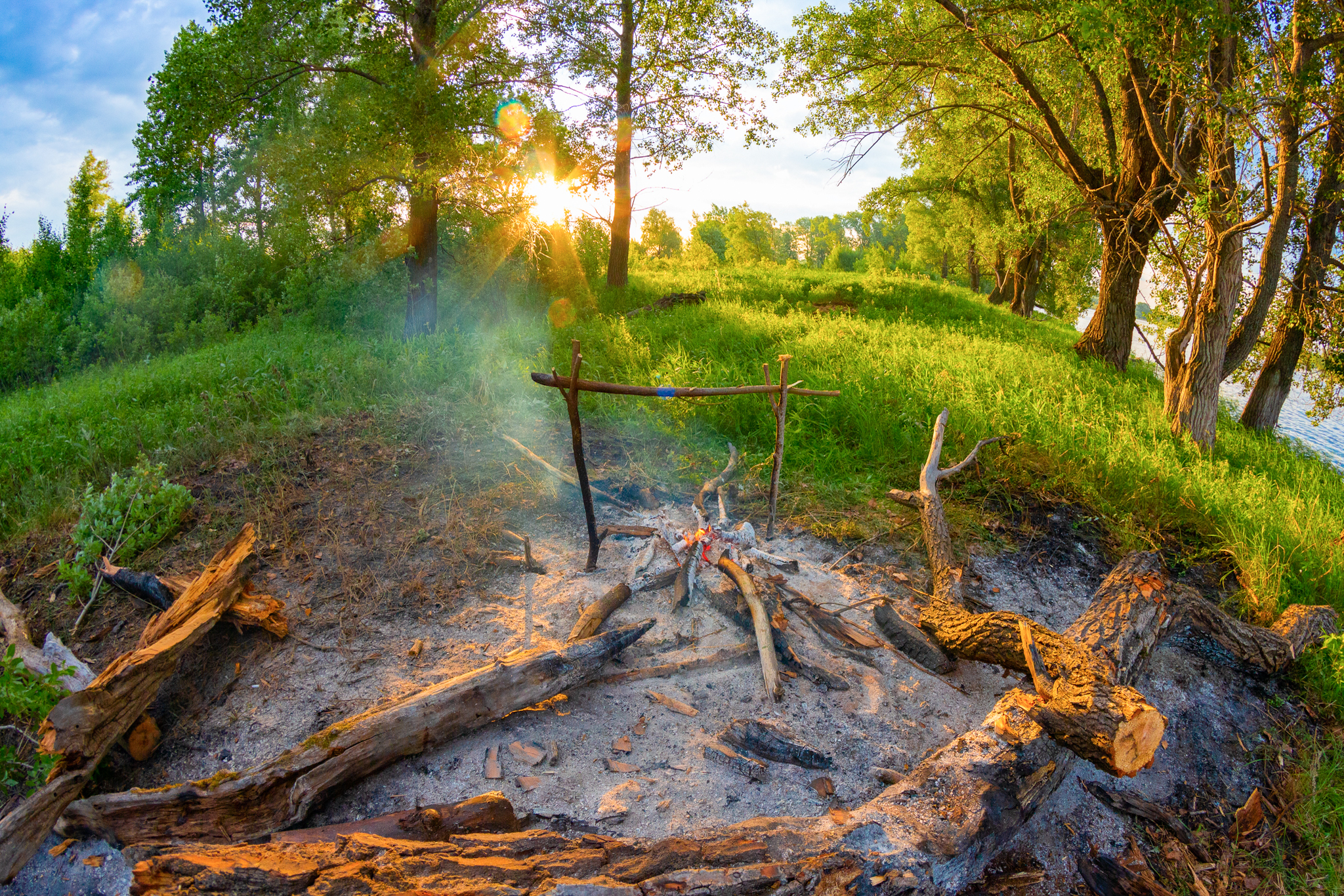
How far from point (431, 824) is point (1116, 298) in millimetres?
12154

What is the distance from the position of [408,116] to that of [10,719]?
321 inches

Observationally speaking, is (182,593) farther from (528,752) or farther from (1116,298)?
(1116,298)

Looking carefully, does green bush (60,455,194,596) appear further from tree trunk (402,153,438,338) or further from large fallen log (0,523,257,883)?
tree trunk (402,153,438,338)

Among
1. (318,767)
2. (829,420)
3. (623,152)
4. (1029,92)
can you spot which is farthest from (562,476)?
(623,152)

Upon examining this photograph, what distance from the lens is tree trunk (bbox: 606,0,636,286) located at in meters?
13.6

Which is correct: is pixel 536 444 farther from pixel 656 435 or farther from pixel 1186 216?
pixel 1186 216

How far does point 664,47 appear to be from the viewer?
44.6 feet

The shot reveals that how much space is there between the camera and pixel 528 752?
9.81 feet

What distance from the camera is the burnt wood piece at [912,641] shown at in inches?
150

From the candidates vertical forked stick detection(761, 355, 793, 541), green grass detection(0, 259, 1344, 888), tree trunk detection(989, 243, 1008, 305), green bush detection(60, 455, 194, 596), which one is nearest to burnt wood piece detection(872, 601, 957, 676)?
vertical forked stick detection(761, 355, 793, 541)

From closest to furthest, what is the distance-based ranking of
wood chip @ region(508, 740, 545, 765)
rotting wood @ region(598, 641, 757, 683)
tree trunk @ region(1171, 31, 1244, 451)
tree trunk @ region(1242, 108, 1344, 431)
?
wood chip @ region(508, 740, 545, 765)
rotting wood @ region(598, 641, 757, 683)
tree trunk @ region(1171, 31, 1244, 451)
tree trunk @ region(1242, 108, 1344, 431)

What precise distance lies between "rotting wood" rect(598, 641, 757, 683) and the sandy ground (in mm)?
40

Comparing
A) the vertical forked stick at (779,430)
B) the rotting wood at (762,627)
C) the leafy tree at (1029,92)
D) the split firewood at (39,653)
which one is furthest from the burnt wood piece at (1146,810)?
the leafy tree at (1029,92)

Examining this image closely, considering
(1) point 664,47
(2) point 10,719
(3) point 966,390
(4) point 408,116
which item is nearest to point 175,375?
(4) point 408,116
